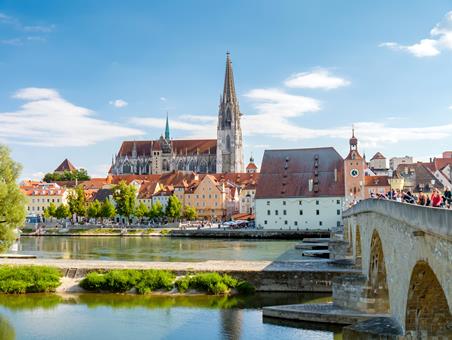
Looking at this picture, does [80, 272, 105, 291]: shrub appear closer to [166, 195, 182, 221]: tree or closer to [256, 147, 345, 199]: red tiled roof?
[256, 147, 345, 199]: red tiled roof

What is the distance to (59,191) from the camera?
5177 inches

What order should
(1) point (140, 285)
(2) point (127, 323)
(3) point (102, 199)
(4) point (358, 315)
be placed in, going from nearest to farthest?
(4) point (358, 315), (2) point (127, 323), (1) point (140, 285), (3) point (102, 199)

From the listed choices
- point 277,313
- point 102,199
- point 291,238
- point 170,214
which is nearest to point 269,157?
point 291,238

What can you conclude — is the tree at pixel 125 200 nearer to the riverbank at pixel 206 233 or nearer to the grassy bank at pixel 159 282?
the riverbank at pixel 206 233

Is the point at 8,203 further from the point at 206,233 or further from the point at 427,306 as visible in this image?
the point at 206,233

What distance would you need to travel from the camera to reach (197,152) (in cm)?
18212

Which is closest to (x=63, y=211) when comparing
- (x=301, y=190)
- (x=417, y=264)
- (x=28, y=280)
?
(x=301, y=190)

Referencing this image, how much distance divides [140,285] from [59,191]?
102839 mm

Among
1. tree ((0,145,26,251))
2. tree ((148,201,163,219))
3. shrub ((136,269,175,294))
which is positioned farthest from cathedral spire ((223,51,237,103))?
shrub ((136,269,175,294))

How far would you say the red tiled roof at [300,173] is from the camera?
8838 centimetres

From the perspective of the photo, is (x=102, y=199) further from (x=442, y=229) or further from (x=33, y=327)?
(x=442, y=229)

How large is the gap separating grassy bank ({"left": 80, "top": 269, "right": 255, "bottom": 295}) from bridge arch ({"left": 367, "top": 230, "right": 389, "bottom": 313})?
9.74 metres

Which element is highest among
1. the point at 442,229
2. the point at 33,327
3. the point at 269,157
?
the point at 269,157

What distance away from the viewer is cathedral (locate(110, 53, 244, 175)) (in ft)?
557
